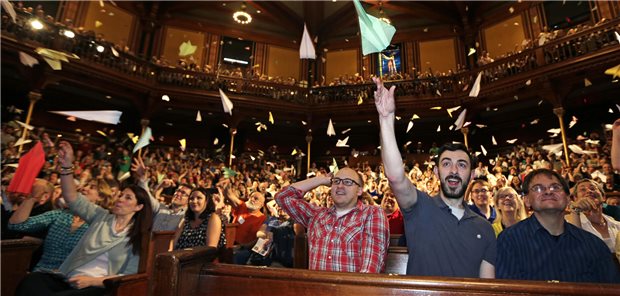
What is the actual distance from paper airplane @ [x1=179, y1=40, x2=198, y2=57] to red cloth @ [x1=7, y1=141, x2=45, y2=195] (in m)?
11.0

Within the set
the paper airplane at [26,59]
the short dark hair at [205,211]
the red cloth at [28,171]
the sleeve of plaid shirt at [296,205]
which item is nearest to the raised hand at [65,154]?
the red cloth at [28,171]

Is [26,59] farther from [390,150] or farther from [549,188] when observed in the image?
[549,188]

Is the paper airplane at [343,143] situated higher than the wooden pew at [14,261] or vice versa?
the paper airplane at [343,143]

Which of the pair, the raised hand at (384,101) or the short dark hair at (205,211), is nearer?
the raised hand at (384,101)

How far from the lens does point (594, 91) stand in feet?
32.7

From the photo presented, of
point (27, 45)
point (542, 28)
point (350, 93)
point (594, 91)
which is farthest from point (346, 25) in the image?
point (27, 45)

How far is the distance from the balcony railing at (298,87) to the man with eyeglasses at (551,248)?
9228mm

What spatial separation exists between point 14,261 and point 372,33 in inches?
112

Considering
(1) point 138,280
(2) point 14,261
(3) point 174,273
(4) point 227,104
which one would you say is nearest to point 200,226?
(1) point 138,280

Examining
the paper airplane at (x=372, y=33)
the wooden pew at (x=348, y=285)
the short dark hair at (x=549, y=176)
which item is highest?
the paper airplane at (x=372, y=33)

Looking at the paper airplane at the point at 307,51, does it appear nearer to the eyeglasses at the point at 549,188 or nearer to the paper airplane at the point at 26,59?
the eyeglasses at the point at 549,188

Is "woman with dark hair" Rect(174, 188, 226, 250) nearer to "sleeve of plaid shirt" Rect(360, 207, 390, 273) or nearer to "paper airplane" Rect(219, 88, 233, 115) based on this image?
"sleeve of plaid shirt" Rect(360, 207, 390, 273)

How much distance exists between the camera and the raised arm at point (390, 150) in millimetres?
1552

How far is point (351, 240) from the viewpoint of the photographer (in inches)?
81.6
